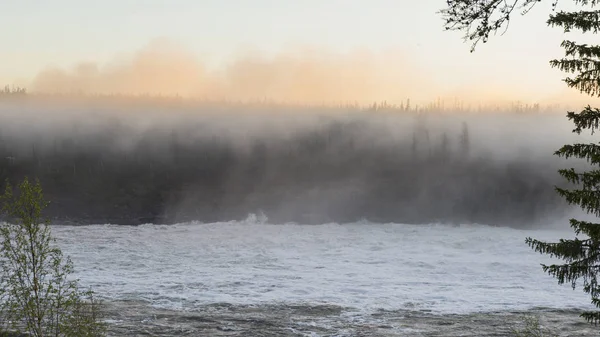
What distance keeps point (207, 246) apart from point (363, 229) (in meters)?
52.5

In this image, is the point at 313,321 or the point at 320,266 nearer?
the point at 313,321

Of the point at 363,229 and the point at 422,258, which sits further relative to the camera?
the point at 363,229

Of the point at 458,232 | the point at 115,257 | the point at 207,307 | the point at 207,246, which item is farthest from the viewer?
the point at 458,232

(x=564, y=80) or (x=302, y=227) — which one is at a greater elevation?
(x=564, y=80)

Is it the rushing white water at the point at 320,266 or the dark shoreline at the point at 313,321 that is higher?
the dark shoreline at the point at 313,321

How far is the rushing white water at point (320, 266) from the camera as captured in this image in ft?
304

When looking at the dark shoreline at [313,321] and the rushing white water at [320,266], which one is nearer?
the dark shoreline at [313,321]

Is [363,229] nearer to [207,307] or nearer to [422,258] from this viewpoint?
[422,258]

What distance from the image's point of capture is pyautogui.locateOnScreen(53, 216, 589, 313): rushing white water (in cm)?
9269

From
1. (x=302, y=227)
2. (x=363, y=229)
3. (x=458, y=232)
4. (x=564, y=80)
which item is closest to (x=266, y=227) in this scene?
(x=302, y=227)

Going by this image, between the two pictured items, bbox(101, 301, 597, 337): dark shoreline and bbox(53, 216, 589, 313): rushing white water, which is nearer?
bbox(101, 301, 597, 337): dark shoreline

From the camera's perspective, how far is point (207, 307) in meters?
83.4

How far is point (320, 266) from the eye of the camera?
129750mm

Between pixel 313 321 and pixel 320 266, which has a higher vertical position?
pixel 313 321
